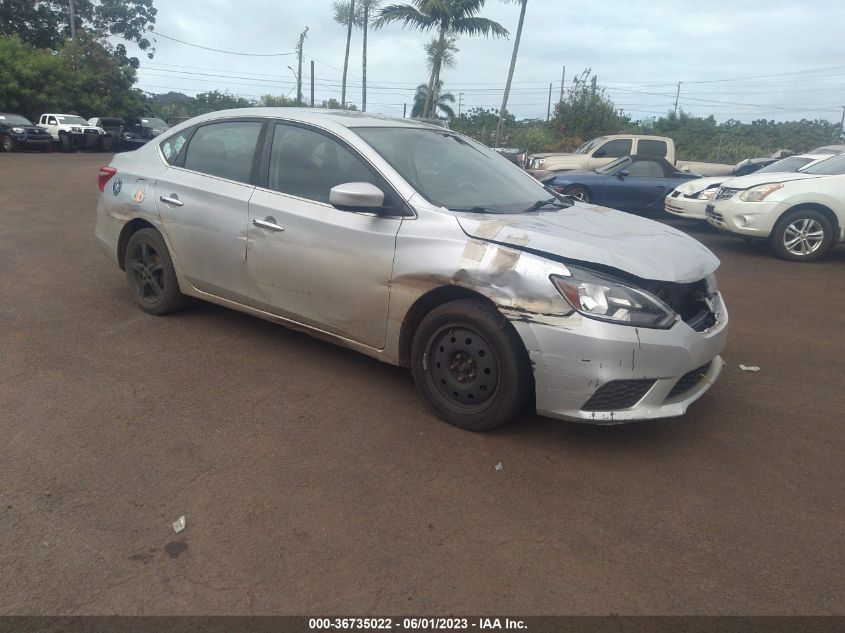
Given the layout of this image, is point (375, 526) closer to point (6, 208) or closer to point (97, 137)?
point (6, 208)

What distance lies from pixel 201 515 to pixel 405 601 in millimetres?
965

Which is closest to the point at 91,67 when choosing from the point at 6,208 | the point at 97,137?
the point at 97,137

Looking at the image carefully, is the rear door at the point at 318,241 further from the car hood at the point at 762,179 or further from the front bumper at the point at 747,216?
the car hood at the point at 762,179

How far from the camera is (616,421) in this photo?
324 centimetres

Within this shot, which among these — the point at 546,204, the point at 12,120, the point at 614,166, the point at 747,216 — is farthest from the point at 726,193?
the point at 12,120

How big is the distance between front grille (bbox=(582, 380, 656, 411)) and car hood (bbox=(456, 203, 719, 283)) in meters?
0.52

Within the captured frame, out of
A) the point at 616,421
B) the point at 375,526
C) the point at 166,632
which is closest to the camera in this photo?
the point at 166,632

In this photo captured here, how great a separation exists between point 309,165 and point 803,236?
7393mm

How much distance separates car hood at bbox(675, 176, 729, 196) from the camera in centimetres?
1145

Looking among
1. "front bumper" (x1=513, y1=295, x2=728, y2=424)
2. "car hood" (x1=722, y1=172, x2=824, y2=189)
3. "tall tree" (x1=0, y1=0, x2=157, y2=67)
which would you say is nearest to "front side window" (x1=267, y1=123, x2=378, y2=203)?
"front bumper" (x1=513, y1=295, x2=728, y2=424)

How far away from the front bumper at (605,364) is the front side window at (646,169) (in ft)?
32.7

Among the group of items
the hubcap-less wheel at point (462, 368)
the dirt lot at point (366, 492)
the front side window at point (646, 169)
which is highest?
the front side window at point (646, 169)

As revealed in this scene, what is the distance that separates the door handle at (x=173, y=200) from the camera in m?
4.76

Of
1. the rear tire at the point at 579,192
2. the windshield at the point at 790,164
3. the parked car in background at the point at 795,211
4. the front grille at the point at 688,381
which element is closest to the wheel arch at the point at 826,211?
the parked car in background at the point at 795,211
